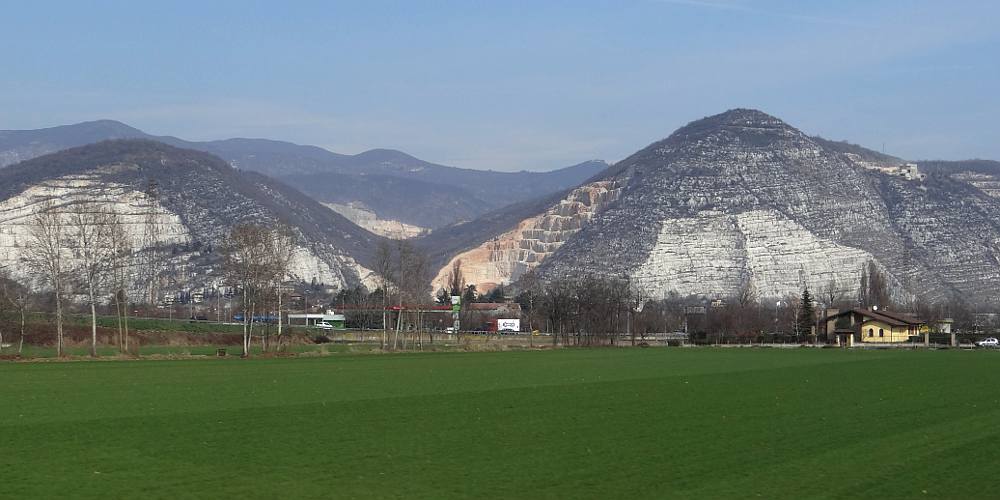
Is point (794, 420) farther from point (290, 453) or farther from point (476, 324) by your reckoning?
point (476, 324)

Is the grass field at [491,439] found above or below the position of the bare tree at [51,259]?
below

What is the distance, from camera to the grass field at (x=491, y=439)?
1817cm

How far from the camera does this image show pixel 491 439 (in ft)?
79.6

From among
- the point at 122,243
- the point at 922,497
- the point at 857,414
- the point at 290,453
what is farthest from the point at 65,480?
the point at 122,243

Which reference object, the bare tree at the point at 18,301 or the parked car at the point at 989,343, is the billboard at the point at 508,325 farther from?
the bare tree at the point at 18,301

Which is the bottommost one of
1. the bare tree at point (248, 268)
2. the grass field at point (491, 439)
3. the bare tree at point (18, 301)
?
the grass field at point (491, 439)

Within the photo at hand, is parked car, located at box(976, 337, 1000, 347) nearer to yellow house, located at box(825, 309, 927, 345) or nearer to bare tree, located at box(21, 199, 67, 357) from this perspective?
yellow house, located at box(825, 309, 927, 345)

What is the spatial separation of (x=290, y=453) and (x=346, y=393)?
16.0m

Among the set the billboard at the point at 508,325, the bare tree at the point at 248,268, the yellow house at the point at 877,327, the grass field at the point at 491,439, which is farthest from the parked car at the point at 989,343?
the grass field at the point at 491,439

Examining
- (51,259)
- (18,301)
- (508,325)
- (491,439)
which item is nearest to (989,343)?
(508,325)

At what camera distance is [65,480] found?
1797cm

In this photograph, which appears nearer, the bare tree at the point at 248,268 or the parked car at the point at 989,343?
the bare tree at the point at 248,268

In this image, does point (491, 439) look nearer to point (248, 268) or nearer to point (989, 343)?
point (248, 268)

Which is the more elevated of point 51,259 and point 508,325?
point 51,259
